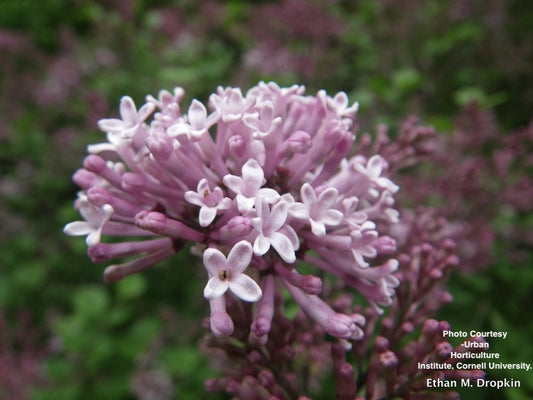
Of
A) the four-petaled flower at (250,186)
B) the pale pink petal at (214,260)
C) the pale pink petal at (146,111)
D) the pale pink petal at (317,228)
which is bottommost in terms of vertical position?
the pale pink petal at (214,260)

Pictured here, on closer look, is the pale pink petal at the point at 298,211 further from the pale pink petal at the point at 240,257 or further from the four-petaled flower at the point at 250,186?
the pale pink petal at the point at 240,257

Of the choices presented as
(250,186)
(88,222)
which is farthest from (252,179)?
(88,222)

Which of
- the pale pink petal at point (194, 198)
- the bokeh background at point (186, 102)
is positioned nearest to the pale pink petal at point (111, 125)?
the pale pink petal at point (194, 198)

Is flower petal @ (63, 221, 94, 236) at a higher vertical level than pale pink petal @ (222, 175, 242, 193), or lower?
lower

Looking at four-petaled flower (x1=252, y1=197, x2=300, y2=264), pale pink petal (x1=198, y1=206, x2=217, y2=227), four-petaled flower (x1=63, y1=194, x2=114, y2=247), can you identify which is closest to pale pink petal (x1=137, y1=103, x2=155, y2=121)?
four-petaled flower (x1=63, y1=194, x2=114, y2=247)

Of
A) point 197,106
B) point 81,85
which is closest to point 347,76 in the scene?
point 81,85

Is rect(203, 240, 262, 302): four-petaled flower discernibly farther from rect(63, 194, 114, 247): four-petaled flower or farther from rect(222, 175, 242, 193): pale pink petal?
rect(63, 194, 114, 247): four-petaled flower
